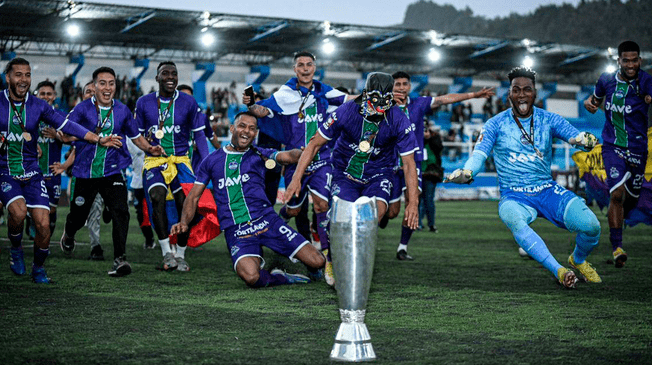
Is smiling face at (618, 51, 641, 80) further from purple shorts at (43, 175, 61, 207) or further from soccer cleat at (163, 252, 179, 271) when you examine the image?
purple shorts at (43, 175, 61, 207)

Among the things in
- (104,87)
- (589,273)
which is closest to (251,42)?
(104,87)

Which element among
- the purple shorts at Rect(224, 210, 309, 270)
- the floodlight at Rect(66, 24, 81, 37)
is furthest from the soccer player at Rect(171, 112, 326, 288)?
the floodlight at Rect(66, 24, 81, 37)

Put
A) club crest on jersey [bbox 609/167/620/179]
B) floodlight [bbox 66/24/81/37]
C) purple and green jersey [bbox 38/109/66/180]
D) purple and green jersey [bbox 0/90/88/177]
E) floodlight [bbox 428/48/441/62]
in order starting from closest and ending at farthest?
1. purple and green jersey [bbox 0/90/88/177]
2. club crest on jersey [bbox 609/167/620/179]
3. purple and green jersey [bbox 38/109/66/180]
4. floodlight [bbox 66/24/81/37]
5. floodlight [bbox 428/48/441/62]

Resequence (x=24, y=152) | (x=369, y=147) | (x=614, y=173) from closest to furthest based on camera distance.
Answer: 1. (x=369, y=147)
2. (x=24, y=152)
3. (x=614, y=173)

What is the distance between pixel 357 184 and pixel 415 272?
1.56 meters

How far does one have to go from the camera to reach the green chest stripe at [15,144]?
25.1 ft

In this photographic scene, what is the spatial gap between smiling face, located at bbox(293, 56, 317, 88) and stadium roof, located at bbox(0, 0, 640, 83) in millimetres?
28506

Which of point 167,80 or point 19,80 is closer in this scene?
point 19,80

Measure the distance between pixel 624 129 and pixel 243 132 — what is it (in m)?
4.39

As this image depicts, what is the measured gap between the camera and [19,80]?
25.1 ft

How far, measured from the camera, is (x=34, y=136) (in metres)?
7.85

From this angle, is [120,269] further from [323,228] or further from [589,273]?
[589,273]

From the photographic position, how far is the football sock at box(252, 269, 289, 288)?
7.30 m

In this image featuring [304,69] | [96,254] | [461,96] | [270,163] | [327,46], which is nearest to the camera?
[270,163]
